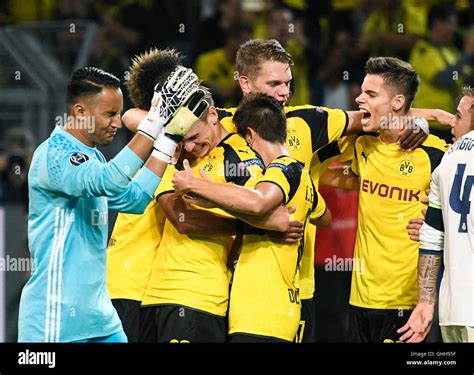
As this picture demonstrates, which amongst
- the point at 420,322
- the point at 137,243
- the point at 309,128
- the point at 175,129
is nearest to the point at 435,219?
the point at 420,322

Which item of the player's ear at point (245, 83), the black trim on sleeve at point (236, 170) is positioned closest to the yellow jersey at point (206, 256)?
the black trim on sleeve at point (236, 170)

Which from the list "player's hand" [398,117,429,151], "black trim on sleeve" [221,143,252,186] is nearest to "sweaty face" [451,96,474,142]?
"player's hand" [398,117,429,151]

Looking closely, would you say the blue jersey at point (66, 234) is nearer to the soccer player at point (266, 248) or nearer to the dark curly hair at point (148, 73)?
the soccer player at point (266, 248)

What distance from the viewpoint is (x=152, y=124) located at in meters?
4.85

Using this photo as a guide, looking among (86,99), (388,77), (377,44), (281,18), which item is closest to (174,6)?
(281,18)

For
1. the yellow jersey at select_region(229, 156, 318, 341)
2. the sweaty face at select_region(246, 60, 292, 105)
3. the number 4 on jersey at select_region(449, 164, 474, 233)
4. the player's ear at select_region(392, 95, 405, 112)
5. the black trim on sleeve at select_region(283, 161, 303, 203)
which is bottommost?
the yellow jersey at select_region(229, 156, 318, 341)

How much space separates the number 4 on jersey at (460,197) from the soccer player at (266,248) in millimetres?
698

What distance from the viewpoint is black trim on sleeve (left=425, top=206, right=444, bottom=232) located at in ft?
17.1

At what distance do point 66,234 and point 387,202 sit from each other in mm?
1863

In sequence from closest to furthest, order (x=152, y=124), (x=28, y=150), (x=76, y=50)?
(x=152, y=124) → (x=28, y=150) → (x=76, y=50)

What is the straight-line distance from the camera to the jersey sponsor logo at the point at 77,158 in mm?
4777

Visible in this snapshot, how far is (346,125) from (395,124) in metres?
0.27

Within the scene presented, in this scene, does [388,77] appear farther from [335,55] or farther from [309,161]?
[335,55]

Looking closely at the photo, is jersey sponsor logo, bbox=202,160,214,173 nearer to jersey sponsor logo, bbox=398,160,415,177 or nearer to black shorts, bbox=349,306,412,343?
jersey sponsor logo, bbox=398,160,415,177
